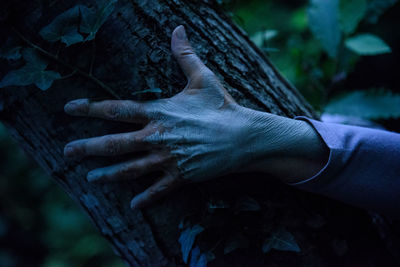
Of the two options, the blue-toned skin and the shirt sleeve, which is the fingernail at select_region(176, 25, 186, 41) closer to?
the blue-toned skin

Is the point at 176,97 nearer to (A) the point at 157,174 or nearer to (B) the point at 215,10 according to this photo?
(A) the point at 157,174

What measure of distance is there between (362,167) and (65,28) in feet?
3.73

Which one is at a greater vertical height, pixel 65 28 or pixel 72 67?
pixel 65 28

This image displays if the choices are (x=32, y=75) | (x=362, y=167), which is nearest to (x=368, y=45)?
(x=362, y=167)

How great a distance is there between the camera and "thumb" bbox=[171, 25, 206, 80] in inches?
39.3

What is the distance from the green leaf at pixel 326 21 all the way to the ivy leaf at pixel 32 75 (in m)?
1.70

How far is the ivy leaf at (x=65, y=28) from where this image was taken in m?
0.92

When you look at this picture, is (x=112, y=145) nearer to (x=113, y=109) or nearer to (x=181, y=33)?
(x=113, y=109)

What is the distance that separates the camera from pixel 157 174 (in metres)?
1.04

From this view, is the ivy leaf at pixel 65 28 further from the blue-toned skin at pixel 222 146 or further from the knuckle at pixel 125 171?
the knuckle at pixel 125 171

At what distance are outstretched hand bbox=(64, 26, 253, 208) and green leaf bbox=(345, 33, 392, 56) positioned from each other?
4.51 feet

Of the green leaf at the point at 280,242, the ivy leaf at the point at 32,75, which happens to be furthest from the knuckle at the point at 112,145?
the green leaf at the point at 280,242

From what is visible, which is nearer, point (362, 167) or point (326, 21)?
point (362, 167)

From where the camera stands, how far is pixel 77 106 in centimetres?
96
